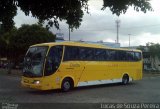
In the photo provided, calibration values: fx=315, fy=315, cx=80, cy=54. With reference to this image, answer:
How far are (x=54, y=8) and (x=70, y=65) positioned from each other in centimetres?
1345

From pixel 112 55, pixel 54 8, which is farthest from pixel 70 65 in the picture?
pixel 54 8

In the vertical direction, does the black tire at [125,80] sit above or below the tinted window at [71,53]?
below

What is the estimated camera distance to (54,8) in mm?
5824

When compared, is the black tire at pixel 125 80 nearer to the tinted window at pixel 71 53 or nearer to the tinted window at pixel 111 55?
the tinted window at pixel 111 55

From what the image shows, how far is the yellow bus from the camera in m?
17.8

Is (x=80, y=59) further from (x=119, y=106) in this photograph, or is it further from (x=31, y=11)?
(x=31, y=11)

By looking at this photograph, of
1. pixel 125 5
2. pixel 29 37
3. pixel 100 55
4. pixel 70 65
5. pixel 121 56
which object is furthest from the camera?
pixel 29 37

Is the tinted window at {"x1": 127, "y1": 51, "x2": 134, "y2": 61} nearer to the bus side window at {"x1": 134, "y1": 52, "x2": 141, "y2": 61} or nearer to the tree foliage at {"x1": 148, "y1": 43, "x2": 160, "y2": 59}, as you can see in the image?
the bus side window at {"x1": 134, "y1": 52, "x2": 141, "y2": 61}

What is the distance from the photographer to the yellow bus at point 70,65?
17812mm

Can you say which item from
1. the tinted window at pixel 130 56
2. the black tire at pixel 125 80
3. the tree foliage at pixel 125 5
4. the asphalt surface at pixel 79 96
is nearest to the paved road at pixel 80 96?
the asphalt surface at pixel 79 96

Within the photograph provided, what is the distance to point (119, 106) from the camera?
12.4m

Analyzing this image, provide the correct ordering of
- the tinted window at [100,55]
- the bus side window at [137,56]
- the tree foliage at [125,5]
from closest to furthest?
1. the tree foliage at [125,5]
2. the tinted window at [100,55]
3. the bus side window at [137,56]

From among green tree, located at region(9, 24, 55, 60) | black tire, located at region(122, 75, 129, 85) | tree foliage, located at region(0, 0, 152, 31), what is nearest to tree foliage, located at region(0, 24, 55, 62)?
green tree, located at region(9, 24, 55, 60)

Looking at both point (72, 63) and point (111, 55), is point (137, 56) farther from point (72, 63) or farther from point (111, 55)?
point (72, 63)
